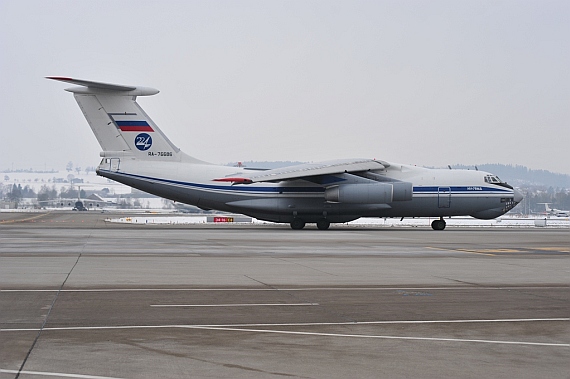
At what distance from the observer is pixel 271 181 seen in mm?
40812

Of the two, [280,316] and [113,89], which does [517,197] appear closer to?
[113,89]

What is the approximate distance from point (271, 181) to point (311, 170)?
2.32m

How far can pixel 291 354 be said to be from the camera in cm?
855

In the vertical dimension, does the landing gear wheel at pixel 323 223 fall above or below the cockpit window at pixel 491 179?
below

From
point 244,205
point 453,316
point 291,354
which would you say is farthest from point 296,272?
point 244,205

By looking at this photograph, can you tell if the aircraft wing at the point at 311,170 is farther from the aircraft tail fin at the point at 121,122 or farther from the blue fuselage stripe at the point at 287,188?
the aircraft tail fin at the point at 121,122

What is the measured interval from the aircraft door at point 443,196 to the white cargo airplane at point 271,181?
6 centimetres

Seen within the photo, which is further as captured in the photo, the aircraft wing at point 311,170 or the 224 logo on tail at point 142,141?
the 224 logo on tail at point 142,141

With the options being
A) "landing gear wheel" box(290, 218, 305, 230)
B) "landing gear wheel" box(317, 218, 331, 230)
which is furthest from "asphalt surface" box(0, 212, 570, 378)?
"landing gear wheel" box(290, 218, 305, 230)

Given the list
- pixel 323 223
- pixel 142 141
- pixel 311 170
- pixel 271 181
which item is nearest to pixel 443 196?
pixel 323 223

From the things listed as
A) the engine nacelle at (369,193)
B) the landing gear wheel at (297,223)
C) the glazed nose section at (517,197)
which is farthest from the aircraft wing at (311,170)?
the glazed nose section at (517,197)

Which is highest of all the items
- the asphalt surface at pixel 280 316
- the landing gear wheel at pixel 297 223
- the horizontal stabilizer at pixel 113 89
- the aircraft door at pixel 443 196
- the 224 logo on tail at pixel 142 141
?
the horizontal stabilizer at pixel 113 89

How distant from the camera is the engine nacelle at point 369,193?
41.0m

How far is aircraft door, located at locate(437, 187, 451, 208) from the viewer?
141ft
